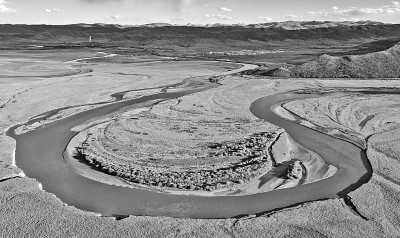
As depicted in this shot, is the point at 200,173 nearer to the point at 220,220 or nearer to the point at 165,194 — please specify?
the point at 165,194

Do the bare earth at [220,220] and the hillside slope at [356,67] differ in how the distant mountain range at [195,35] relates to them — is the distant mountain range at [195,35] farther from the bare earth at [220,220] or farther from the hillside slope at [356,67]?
the bare earth at [220,220]

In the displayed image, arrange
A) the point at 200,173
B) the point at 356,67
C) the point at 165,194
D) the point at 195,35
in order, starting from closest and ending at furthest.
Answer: the point at 165,194, the point at 200,173, the point at 356,67, the point at 195,35

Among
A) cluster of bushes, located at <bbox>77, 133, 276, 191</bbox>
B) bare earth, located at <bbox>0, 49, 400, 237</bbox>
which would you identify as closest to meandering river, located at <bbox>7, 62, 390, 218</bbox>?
bare earth, located at <bbox>0, 49, 400, 237</bbox>

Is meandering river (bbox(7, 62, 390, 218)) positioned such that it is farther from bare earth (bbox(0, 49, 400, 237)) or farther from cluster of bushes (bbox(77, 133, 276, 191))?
cluster of bushes (bbox(77, 133, 276, 191))

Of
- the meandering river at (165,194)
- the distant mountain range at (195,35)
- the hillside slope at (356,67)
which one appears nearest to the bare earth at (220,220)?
the meandering river at (165,194)

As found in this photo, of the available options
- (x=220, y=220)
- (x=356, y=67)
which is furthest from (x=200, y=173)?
(x=356, y=67)

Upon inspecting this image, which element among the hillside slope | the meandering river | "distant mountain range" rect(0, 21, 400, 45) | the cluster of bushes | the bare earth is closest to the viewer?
the bare earth

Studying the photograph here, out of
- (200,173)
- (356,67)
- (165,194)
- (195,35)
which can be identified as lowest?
(165,194)
